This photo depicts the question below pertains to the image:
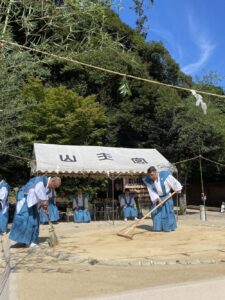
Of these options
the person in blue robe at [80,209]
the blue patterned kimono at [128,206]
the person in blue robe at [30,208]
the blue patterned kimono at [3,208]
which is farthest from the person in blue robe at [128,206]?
the person in blue robe at [30,208]

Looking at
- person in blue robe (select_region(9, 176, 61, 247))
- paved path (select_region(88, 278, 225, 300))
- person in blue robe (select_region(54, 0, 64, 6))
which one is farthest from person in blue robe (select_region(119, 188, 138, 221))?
paved path (select_region(88, 278, 225, 300))

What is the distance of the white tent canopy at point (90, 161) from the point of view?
16422mm

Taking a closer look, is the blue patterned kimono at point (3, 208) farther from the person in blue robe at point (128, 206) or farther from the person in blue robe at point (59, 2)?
the person in blue robe at point (59, 2)

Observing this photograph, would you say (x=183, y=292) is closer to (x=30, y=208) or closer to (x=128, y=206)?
(x=30, y=208)

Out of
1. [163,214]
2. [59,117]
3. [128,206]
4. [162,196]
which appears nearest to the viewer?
[163,214]

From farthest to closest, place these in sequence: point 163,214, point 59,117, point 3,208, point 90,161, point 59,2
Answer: point 59,117 < point 90,161 < point 3,208 < point 163,214 < point 59,2

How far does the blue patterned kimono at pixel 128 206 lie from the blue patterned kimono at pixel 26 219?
31.3ft

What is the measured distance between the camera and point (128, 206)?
18.8 m

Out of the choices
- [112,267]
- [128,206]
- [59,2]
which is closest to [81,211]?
[128,206]

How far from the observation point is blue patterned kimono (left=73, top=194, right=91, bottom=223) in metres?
18.0

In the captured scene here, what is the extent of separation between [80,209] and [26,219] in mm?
9085

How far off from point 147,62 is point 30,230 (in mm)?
20685

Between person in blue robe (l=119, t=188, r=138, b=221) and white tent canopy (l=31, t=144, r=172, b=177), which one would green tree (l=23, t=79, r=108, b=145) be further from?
person in blue robe (l=119, t=188, r=138, b=221)

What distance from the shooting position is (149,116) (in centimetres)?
2517
